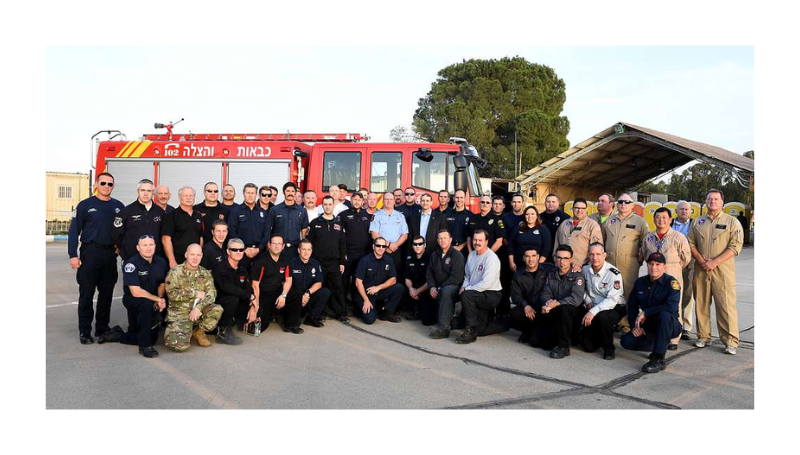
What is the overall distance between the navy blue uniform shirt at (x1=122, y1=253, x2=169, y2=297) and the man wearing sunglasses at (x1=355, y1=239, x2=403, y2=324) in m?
2.44

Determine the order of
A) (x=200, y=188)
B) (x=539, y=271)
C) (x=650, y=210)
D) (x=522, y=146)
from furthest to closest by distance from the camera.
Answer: (x=522, y=146) < (x=650, y=210) < (x=200, y=188) < (x=539, y=271)

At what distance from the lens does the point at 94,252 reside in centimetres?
585

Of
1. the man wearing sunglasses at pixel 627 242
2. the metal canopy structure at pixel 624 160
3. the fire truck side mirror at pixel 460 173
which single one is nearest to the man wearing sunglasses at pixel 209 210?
the fire truck side mirror at pixel 460 173

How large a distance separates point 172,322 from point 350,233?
2.74m

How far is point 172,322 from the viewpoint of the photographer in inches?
218

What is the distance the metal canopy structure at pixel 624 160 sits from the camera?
19484 millimetres

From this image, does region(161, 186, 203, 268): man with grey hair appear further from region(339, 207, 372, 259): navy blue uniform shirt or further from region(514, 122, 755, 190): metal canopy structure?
region(514, 122, 755, 190): metal canopy structure

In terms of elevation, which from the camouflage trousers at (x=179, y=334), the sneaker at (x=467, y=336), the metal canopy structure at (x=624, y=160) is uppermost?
the metal canopy structure at (x=624, y=160)

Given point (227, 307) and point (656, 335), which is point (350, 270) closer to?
point (227, 307)

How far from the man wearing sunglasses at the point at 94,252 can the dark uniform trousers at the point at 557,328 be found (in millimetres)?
4755

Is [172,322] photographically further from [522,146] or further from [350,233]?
[522,146]

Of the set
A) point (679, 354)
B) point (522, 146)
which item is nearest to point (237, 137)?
point (679, 354)

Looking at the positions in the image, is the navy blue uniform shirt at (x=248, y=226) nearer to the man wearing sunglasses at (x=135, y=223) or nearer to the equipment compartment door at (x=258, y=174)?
the man wearing sunglasses at (x=135, y=223)

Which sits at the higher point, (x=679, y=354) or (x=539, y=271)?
(x=539, y=271)
